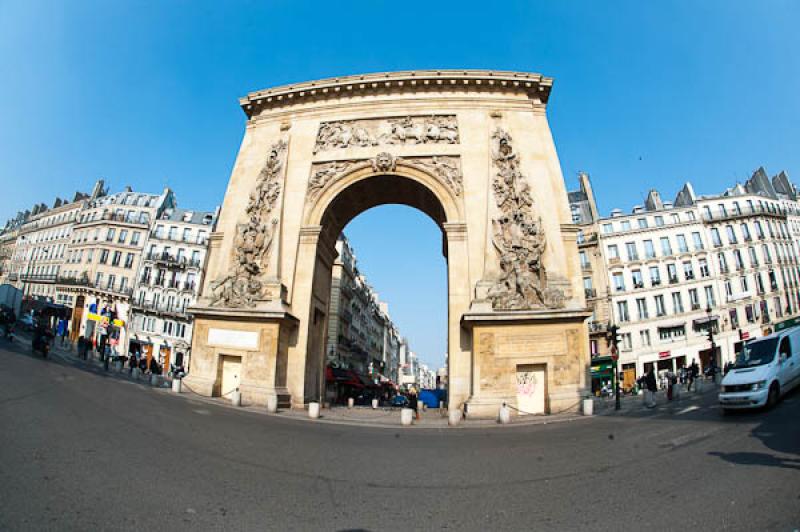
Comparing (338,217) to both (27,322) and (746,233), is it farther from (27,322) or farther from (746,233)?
(746,233)

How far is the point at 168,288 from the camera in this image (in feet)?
166

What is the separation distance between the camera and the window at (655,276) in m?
42.6

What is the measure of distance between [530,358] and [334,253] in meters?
13.1

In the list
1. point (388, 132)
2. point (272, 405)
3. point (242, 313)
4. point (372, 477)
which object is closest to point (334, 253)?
point (388, 132)

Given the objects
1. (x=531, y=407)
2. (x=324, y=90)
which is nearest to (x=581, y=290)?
(x=531, y=407)

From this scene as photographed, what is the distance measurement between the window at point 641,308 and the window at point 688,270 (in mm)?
4658

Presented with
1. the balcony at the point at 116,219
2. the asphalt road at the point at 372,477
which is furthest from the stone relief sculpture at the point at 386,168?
the balcony at the point at 116,219

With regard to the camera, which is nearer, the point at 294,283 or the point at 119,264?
the point at 294,283

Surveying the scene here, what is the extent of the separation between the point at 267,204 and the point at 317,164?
3392mm

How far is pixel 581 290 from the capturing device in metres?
18.6

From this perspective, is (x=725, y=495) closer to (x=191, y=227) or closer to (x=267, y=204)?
(x=267, y=204)

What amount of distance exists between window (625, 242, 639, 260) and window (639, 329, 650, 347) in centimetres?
743

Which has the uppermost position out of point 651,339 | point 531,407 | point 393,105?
point 393,105

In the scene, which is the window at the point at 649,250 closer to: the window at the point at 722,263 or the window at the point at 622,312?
the window at the point at 622,312
